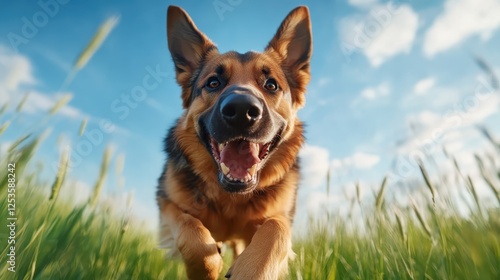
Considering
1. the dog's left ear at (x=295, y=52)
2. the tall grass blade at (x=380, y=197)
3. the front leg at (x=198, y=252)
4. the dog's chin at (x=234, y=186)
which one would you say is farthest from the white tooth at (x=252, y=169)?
the tall grass blade at (x=380, y=197)

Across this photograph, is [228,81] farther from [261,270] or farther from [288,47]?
[261,270]

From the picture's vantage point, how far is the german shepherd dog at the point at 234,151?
321cm

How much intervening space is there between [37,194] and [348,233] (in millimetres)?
2449

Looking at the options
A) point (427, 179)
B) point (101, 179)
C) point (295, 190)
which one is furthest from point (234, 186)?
point (427, 179)

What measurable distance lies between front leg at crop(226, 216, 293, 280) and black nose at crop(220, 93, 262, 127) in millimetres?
919

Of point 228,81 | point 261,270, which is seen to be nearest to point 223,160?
point 228,81

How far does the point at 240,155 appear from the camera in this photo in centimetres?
383

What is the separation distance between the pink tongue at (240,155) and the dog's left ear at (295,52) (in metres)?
1.25

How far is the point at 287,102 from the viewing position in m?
4.49

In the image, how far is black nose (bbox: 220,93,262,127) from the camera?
3.28 metres

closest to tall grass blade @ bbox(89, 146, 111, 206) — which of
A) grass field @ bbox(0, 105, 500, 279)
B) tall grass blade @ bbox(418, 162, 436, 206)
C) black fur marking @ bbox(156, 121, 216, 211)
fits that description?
grass field @ bbox(0, 105, 500, 279)

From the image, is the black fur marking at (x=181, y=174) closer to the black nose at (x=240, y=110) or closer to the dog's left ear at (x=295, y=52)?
the black nose at (x=240, y=110)

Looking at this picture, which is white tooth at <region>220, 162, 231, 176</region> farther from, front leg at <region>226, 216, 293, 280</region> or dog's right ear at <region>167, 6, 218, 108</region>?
dog's right ear at <region>167, 6, 218, 108</region>

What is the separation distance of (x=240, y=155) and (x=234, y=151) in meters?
0.07
